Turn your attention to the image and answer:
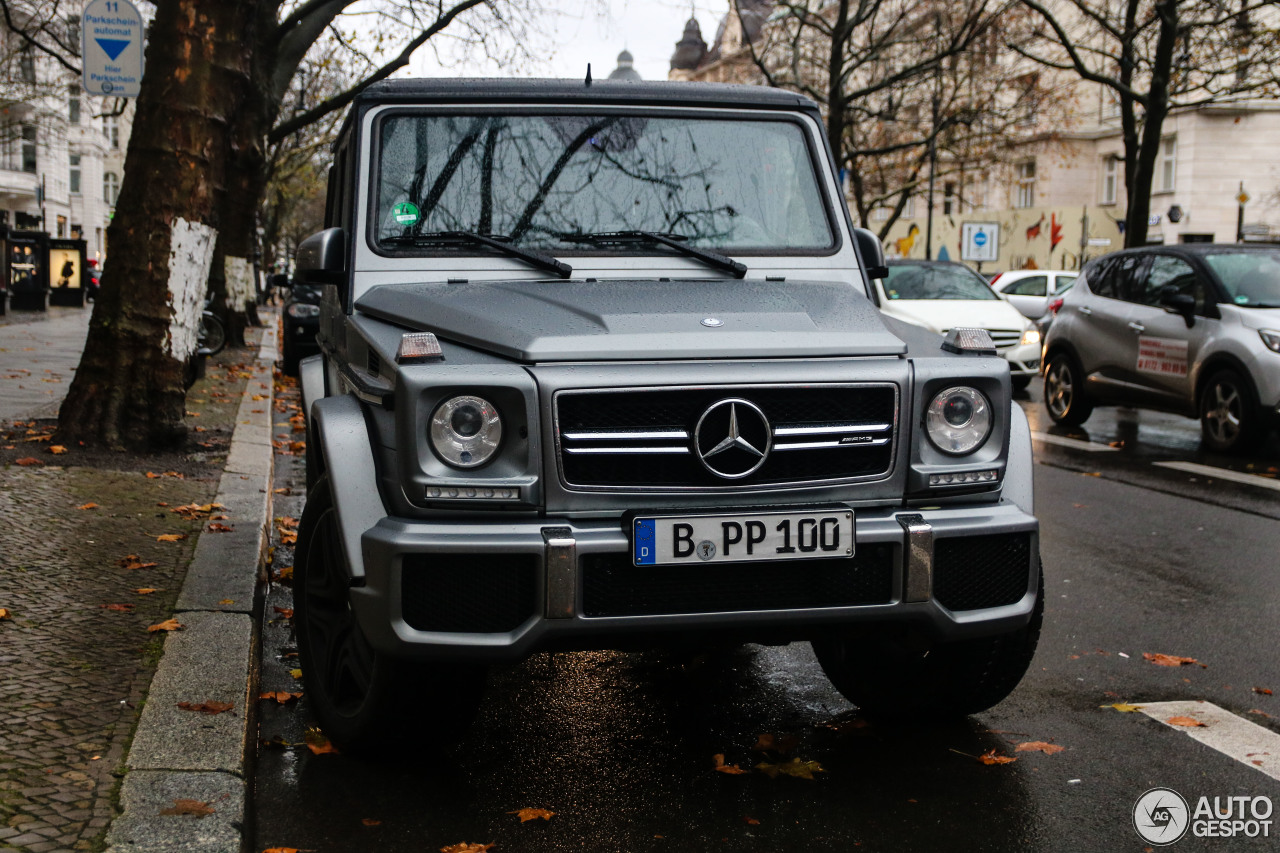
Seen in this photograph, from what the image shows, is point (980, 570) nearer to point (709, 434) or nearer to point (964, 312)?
point (709, 434)

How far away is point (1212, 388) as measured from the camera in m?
11.8

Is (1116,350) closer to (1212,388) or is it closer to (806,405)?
(1212,388)

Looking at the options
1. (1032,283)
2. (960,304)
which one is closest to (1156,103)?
(1032,283)

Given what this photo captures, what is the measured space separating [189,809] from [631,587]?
117 cm

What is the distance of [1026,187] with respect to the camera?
5916 centimetres

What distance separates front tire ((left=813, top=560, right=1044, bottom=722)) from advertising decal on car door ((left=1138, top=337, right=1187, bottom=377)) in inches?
330

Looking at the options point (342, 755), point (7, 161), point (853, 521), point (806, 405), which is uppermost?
point (7, 161)

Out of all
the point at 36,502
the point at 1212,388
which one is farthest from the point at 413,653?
the point at 1212,388

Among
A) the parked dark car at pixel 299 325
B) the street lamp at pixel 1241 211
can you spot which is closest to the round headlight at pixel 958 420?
the parked dark car at pixel 299 325

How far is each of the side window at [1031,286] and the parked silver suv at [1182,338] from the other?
1556cm

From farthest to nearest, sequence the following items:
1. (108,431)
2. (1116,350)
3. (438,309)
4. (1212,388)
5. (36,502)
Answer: (1116,350), (1212,388), (108,431), (36,502), (438,309)

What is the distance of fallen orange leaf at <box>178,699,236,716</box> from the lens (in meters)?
4.03

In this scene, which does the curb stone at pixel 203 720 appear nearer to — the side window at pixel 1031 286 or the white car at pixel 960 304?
the white car at pixel 960 304

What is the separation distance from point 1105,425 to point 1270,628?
348 inches
